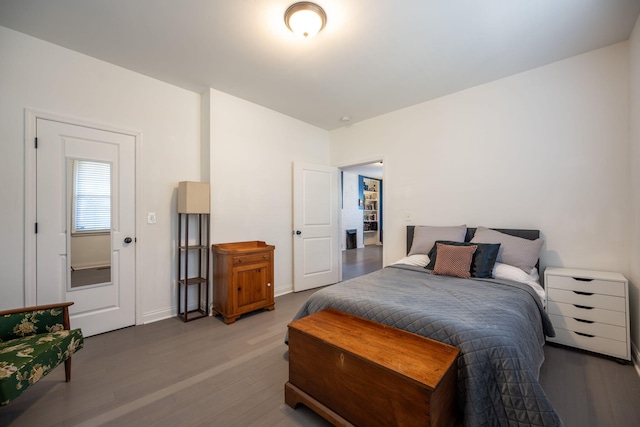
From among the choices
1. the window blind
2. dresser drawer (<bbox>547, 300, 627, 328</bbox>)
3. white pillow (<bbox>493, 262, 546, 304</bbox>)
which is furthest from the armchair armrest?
dresser drawer (<bbox>547, 300, 627, 328</bbox>)

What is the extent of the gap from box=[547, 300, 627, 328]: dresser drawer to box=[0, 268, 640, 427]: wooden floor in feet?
1.03

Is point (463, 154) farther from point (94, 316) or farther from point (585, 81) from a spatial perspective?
point (94, 316)

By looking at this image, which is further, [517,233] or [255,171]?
[255,171]

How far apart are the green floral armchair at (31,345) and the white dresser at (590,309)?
145 inches

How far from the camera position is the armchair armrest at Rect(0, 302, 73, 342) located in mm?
1697

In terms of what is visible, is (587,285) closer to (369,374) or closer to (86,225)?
(369,374)

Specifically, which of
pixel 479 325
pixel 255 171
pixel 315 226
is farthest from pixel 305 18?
pixel 315 226

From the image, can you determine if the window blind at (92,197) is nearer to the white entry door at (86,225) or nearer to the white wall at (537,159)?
the white entry door at (86,225)

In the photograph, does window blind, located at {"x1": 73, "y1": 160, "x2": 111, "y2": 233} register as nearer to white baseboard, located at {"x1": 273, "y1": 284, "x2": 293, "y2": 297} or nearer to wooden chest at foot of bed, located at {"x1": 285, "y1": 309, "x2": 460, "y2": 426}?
white baseboard, located at {"x1": 273, "y1": 284, "x2": 293, "y2": 297}

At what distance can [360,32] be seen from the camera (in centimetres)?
217

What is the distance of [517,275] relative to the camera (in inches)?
89.7

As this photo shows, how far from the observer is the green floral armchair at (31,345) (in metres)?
1.32

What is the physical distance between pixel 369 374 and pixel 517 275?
5.93ft

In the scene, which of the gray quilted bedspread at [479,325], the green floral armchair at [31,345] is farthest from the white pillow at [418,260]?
the green floral armchair at [31,345]
